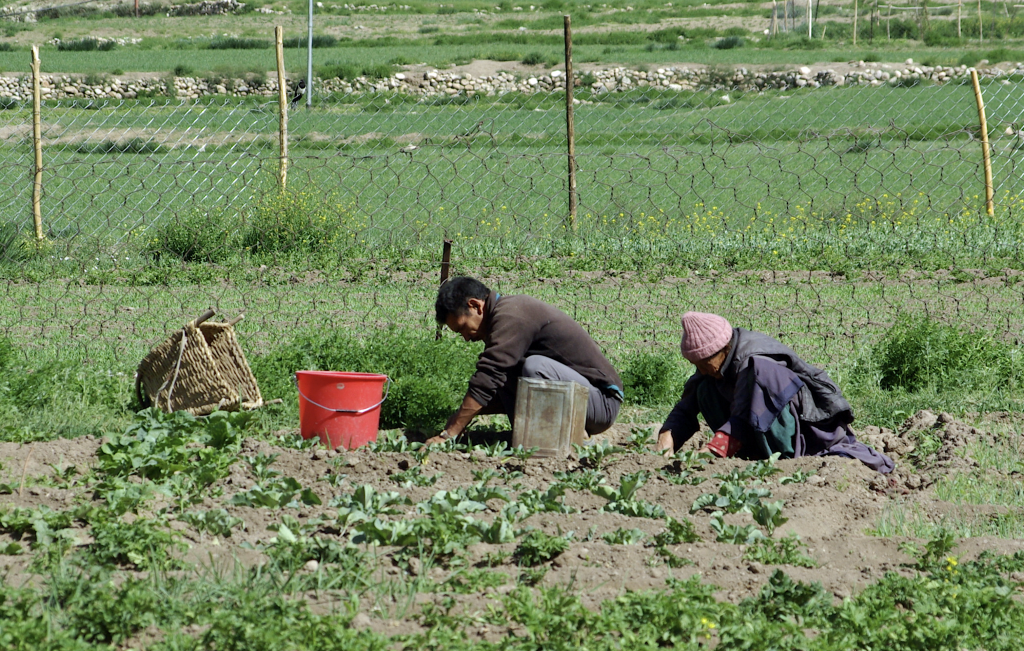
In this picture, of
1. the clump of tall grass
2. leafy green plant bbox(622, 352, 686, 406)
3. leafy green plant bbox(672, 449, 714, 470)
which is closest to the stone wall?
the clump of tall grass

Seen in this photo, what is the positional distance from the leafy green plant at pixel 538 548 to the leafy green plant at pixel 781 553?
61 cm

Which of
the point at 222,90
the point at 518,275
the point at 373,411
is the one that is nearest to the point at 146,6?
the point at 222,90

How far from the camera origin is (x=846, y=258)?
9.52 m

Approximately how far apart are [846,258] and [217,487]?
705 cm

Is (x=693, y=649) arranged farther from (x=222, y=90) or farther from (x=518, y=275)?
(x=222, y=90)

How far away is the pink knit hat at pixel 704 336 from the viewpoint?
437 cm

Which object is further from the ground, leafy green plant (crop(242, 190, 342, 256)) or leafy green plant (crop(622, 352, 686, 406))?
leafy green plant (crop(242, 190, 342, 256))

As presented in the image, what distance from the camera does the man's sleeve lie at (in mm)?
4707

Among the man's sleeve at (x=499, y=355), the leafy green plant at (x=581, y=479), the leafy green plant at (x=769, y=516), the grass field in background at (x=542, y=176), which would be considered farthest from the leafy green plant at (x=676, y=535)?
the grass field in background at (x=542, y=176)

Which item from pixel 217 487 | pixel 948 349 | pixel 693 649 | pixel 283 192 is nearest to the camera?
pixel 693 649

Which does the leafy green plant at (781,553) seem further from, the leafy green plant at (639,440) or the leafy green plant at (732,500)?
the leafy green plant at (639,440)

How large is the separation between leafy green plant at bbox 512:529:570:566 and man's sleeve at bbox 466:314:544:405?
1391 mm

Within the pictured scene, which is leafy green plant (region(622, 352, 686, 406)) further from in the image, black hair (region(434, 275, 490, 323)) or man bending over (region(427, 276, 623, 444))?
black hair (region(434, 275, 490, 323))

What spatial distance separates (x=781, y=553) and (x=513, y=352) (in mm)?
1758
